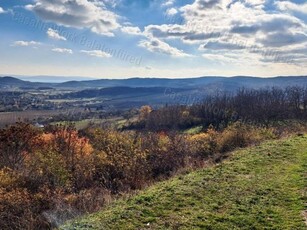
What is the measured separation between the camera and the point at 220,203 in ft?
35.5

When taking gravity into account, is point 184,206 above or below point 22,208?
above

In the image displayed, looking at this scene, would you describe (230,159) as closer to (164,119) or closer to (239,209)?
(239,209)

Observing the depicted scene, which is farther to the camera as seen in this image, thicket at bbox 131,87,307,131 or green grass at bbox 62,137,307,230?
thicket at bbox 131,87,307,131

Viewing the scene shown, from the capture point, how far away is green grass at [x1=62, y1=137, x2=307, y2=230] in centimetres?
915

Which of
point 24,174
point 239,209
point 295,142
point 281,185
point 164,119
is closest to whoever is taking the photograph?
point 239,209

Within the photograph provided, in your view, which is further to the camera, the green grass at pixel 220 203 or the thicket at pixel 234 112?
the thicket at pixel 234 112

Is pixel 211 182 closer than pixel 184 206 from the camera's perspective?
No

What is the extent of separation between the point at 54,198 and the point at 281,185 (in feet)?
30.7

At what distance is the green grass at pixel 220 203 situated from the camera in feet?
30.0

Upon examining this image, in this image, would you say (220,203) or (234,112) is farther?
(234,112)

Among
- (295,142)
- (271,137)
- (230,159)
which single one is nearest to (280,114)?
(271,137)

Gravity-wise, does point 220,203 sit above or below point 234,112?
above

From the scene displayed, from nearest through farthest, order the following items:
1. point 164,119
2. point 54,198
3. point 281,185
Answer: point 281,185 → point 54,198 → point 164,119

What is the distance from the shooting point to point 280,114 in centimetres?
7125
